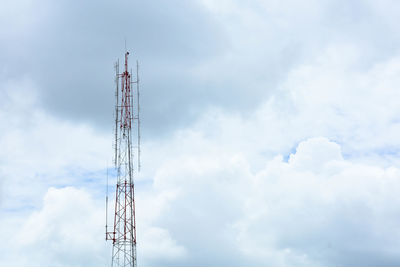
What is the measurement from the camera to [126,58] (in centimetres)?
10412

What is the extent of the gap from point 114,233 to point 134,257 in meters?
5.15

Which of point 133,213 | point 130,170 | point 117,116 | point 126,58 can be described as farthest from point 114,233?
point 126,58

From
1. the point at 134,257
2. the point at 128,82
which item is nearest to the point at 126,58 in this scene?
the point at 128,82

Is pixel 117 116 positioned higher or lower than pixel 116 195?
higher

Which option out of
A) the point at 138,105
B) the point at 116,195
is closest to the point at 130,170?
the point at 116,195

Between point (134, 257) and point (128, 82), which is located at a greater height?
point (128, 82)

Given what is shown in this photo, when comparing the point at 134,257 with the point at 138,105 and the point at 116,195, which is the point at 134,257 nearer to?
the point at 116,195

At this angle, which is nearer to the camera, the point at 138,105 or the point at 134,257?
the point at 134,257

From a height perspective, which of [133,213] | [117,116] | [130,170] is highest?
[117,116]

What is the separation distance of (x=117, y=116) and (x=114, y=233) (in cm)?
1955

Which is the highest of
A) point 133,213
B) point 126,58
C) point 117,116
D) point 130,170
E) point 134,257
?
point 126,58

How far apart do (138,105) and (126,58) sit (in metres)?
8.37

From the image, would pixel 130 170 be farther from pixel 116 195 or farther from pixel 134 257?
pixel 134 257

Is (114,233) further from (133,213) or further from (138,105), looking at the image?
(138,105)
